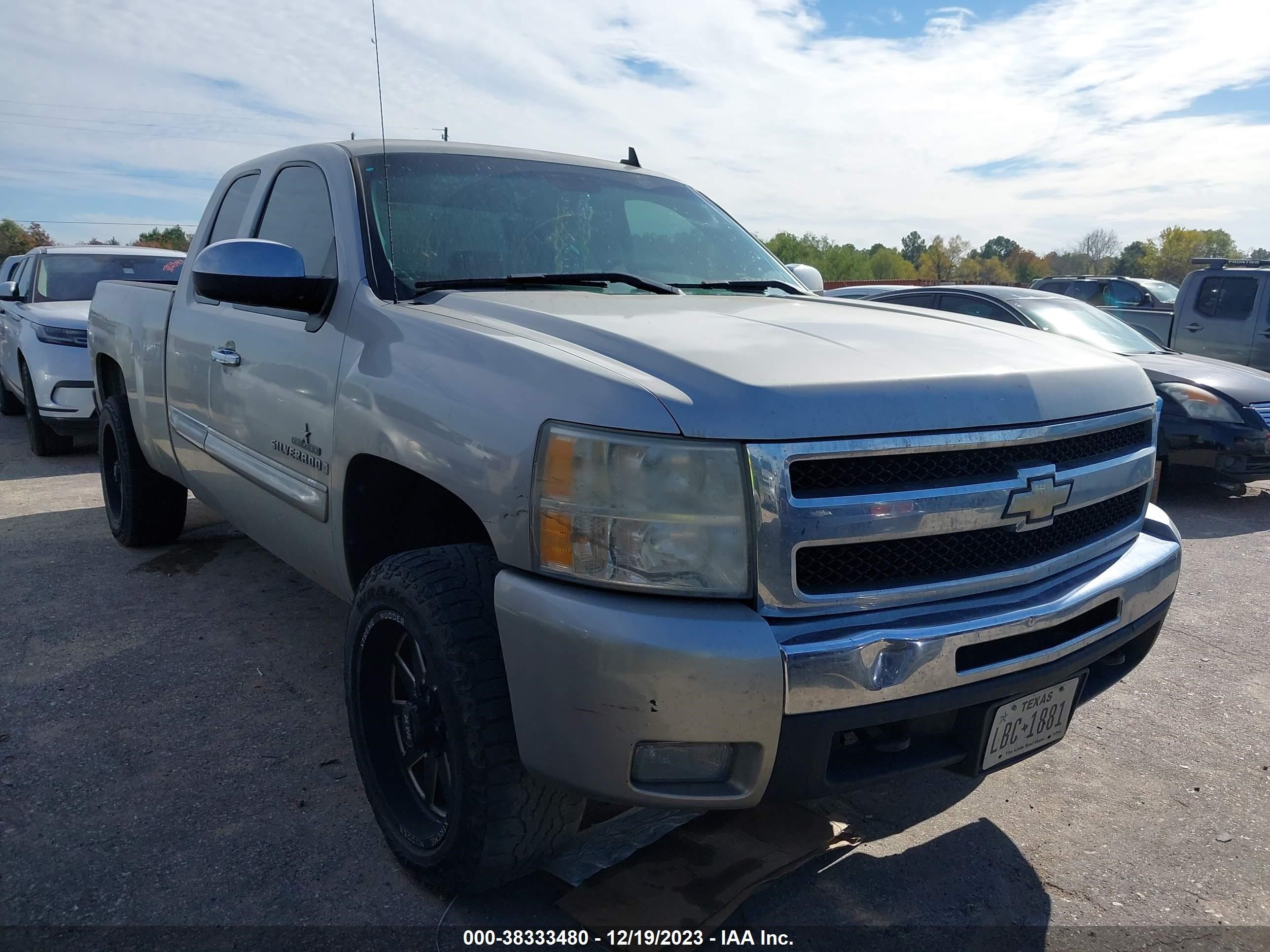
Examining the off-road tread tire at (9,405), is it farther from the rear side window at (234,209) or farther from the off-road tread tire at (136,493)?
the rear side window at (234,209)

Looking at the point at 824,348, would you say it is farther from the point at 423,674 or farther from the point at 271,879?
the point at 271,879

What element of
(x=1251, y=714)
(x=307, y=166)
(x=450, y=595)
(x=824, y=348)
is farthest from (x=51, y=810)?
(x=1251, y=714)

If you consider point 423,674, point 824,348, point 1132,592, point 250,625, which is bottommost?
point 250,625

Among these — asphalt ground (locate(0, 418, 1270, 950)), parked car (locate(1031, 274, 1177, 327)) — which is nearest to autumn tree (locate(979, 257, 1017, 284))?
parked car (locate(1031, 274, 1177, 327))

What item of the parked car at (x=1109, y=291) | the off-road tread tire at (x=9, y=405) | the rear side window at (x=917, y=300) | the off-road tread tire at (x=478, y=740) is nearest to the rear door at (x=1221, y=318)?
the parked car at (x=1109, y=291)

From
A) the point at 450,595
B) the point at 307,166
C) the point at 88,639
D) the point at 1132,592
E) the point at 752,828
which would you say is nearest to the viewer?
the point at 450,595

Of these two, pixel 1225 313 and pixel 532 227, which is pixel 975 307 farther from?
pixel 532 227

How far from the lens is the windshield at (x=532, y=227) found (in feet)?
9.71

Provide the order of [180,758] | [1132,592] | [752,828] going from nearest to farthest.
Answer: [1132,592]
[752,828]
[180,758]

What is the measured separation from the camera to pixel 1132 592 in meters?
2.40

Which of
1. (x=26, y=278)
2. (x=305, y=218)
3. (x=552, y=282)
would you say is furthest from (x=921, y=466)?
(x=26, y=278)

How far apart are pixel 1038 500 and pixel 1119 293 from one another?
555 inches

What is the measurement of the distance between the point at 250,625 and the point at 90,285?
21.0ft

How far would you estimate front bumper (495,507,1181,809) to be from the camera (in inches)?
71.5
